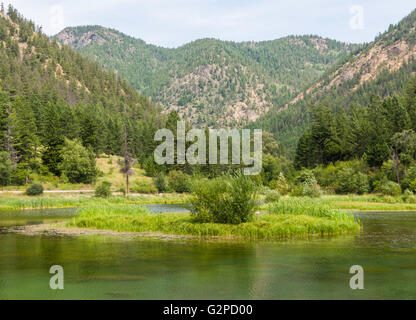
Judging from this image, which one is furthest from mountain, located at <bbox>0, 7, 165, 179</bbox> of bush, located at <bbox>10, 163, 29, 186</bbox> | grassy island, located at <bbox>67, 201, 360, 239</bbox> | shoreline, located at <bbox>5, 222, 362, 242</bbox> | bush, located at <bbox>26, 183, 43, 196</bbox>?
grassy island, located at <bbox>67, 201, 360, 239</bbox>

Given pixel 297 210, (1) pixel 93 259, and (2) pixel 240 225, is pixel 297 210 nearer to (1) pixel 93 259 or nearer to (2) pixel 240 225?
(2) pixel 240 225

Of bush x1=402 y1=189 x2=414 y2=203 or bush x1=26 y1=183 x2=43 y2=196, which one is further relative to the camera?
bush x1=26 y1=183 x2=43 y2=196

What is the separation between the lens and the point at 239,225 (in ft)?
112

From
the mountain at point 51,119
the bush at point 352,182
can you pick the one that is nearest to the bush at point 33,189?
the mountain at point 51,119

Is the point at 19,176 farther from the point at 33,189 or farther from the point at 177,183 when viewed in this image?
Result: the point at 177,183

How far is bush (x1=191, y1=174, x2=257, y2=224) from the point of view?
112ft

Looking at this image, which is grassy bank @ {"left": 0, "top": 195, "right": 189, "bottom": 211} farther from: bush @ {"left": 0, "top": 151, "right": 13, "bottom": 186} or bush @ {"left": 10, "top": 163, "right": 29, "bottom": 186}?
bush @ {"left": 10, "top": 163, "right": 29, "bottom": 186}

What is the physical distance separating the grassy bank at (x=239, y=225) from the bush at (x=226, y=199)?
3.02 feet

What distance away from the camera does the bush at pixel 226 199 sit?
34219 mm

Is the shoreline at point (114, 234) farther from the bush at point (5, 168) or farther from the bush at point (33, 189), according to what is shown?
the bush at point (5, 168)

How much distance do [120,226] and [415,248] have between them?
23.1 meters

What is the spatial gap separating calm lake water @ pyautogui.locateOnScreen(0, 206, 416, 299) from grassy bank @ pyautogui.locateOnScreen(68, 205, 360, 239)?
87.8 inches

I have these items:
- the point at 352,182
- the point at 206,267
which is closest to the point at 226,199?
the point at 206,267
